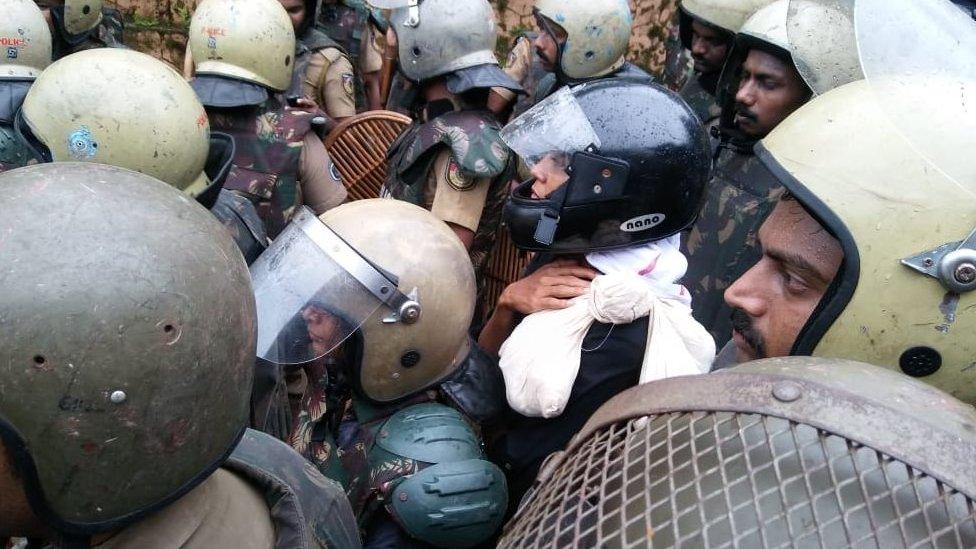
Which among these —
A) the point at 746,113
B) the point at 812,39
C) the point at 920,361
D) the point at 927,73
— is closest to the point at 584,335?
the point at 920,361

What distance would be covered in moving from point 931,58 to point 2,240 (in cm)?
175

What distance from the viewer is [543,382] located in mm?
2156

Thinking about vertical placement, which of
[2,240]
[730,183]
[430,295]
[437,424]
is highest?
[2,240]

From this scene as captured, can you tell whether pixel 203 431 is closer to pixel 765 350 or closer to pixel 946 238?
pixel 765 350

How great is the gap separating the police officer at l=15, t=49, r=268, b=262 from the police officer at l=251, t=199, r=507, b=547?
0.48 meters

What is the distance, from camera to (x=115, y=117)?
2.57m

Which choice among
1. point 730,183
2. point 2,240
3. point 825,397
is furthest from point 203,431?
point 730,183

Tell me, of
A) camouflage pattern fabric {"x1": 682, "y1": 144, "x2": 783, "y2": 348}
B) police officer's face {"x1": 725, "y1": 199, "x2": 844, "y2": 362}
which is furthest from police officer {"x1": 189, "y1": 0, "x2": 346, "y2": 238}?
police officer's face {"x1": 725, "y1": 199, "x2": 844, "y2": 362}

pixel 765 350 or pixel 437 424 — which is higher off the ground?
pixel 765 350

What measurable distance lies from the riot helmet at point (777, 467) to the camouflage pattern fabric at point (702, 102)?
3637 millimetres

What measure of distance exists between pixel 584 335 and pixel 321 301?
0.77 meters

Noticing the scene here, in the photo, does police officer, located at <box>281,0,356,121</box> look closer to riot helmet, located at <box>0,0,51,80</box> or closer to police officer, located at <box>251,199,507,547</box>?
riot helmet, located at <box>0,0,51,80</box>

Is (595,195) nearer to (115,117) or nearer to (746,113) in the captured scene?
(115,117)

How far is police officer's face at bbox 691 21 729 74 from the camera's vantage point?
15.5 ft
